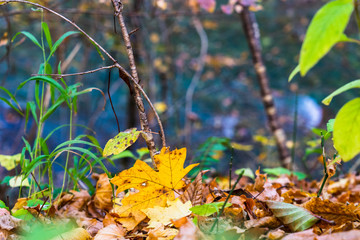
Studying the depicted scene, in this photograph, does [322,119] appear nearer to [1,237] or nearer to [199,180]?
[199,180]

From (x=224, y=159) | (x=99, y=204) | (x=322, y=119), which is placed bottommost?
(x=224, y=159)

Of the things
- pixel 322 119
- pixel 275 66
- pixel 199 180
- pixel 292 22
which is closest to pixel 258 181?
pixel 199 180

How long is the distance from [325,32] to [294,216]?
382 millimetres

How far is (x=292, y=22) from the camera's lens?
6.01 m

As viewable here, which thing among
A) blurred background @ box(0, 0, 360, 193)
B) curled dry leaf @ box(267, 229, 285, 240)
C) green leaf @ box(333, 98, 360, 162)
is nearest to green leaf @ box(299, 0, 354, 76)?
green leaf @ box(333, 98, 360, 162)

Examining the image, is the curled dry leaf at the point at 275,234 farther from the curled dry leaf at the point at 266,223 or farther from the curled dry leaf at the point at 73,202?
the curled dry leaf at the point at 73,202

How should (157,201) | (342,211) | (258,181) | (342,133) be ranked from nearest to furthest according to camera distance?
1. (342,133)
2. (342,211)
3. (157,201)
4. (258,181)

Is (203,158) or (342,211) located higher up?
(342,211)

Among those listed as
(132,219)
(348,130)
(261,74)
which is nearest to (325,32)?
(348,130)

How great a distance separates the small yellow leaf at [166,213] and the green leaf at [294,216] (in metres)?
0.20

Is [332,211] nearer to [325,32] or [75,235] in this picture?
[325,32]

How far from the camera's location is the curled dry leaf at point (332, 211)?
648 mm

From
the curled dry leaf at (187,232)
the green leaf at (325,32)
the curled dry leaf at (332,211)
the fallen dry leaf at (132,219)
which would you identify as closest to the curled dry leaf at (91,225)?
the fallen dry leaf at (132,219)

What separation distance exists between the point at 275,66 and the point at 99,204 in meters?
5.68
